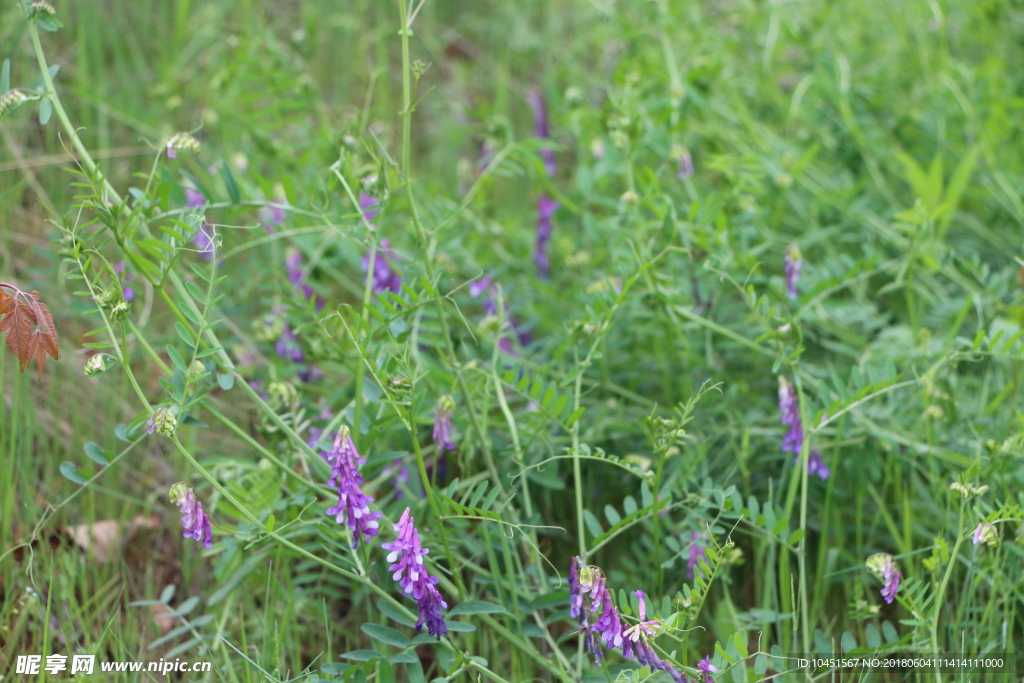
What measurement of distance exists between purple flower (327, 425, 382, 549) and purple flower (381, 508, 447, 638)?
62 millimetres

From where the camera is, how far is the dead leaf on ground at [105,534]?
1.71 metres

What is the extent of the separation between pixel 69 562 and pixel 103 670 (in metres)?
0.33

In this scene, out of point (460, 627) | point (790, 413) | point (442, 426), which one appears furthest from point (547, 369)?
point (460, 627)

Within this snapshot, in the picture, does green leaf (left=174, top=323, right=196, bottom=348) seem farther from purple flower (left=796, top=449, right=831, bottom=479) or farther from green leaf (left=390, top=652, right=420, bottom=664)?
purple flower (left=796, top=449, right=831, bottom=479)

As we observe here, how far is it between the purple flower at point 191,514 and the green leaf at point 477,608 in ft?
1.29

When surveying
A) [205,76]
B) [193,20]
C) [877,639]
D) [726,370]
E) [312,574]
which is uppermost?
[193,20]

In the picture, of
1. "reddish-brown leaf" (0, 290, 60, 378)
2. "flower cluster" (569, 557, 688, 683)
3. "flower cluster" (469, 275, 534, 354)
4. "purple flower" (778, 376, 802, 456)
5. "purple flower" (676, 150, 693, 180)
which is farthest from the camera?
"purple flower" (676, 150, 693, 180)

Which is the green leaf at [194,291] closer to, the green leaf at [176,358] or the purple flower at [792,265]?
the green leaf at [176,358]

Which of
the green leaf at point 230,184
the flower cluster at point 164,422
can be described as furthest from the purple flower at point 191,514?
the green leaf at point 230,184

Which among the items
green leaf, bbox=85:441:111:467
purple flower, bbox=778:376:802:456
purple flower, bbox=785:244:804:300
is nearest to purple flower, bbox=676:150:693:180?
purple flower, bbox=785:244:804:300

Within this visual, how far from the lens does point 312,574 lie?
5.54 ft

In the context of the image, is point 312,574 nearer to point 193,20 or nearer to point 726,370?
point 726,370

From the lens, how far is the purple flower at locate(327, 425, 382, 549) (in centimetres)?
121

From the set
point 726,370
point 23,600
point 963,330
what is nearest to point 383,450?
point 23,600
